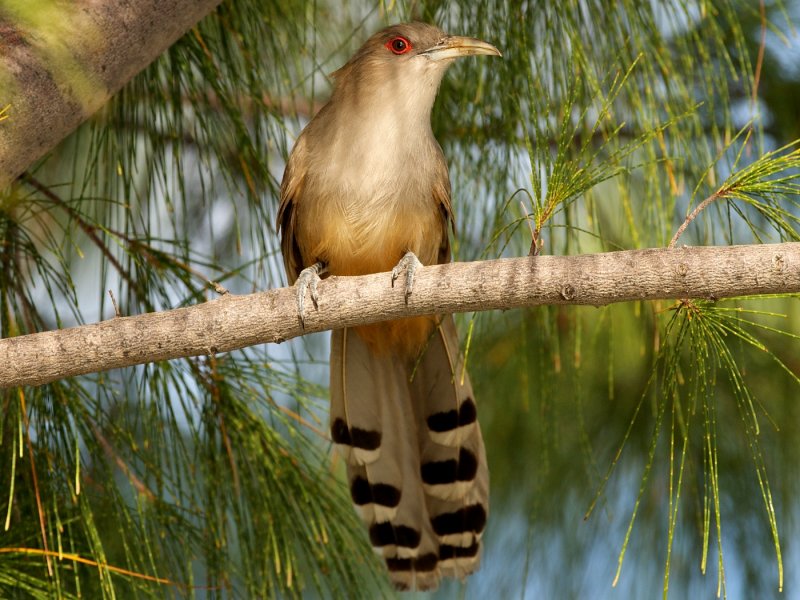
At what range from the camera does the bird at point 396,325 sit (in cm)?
280

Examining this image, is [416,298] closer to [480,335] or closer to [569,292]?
[569,292]

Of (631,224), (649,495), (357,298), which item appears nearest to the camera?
(357,298)

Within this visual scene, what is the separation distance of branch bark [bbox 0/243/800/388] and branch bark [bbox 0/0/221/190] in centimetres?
40

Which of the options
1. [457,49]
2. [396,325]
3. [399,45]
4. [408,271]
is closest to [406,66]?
[399,45]

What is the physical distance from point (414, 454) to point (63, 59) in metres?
1.42

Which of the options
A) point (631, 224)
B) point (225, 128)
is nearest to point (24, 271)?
point (225, 128)

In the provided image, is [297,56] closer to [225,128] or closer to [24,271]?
[225,128]

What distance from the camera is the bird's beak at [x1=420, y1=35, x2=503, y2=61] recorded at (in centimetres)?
265

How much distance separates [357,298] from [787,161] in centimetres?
83

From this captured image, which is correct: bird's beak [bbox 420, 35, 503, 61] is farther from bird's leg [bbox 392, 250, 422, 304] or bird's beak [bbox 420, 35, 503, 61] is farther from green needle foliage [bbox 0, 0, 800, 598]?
bird's leg [bbox 392, 250, 422, 304]

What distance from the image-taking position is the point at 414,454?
290cm

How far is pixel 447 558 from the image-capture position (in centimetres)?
280

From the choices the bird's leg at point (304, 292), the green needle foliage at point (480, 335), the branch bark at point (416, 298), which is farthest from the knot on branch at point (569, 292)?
the bird's leg at point (304, 292)

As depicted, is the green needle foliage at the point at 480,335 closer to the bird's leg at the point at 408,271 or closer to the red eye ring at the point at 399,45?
the red eye ring at the point at 399,45
